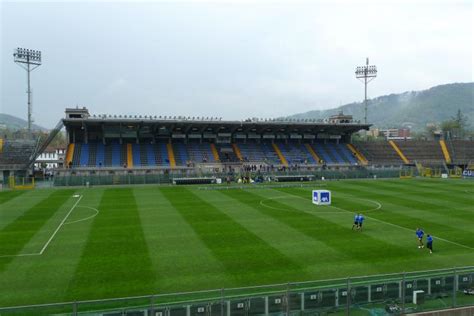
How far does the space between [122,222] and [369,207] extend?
20.8 m

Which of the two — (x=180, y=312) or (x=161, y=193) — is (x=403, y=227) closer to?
(x=180, y=312)

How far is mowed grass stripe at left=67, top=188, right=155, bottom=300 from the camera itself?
50.6ft

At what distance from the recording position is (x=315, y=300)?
12.4 metres

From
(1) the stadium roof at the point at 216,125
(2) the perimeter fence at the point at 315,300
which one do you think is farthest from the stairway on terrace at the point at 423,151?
(2) the perimeter fence at the point at 315,300

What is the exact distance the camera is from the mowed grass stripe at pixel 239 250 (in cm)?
1714

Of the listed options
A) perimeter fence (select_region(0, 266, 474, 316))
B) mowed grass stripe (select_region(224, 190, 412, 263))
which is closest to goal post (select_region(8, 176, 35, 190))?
mowed grass stripe (select_region(224, 190, 412, 263))

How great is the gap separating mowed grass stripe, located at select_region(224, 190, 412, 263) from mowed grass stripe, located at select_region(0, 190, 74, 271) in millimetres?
16447

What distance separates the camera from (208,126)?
69250 mm

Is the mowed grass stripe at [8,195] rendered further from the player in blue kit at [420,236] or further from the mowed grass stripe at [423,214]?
the mowed grass stripe at [423,214]

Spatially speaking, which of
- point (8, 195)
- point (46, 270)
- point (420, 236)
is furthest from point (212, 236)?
point (8, 195)

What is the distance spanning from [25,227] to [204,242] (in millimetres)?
12918

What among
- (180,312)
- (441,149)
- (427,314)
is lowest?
(427,314)

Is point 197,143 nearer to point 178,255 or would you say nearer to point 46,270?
point 178,255

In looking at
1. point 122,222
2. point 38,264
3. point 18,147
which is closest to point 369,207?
point 122,222
